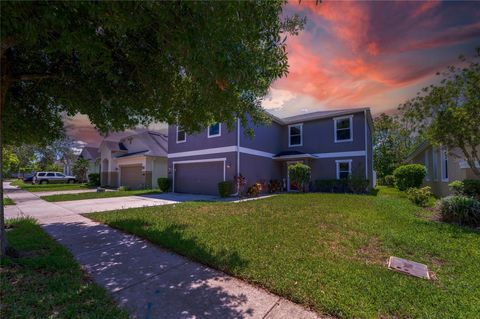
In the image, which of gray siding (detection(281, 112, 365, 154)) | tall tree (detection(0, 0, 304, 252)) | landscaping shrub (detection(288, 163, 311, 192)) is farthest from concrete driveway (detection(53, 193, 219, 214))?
gray siding (detection(281, 112, 365, 154))

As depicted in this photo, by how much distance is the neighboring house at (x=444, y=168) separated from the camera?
35.8 ft

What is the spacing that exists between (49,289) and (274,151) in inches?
671

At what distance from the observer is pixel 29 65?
17.4 feet

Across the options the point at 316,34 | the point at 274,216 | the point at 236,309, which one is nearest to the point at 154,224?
the point at 274,216

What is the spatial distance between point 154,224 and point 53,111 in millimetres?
4372

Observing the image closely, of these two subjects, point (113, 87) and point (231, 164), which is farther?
point (231, 164)

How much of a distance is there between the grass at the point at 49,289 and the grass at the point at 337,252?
69.3 inches

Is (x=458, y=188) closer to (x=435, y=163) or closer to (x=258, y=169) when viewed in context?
(x=435, y=163)

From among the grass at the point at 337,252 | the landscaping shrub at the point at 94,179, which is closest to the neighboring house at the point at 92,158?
the landscaping shrub at the point at 94,179

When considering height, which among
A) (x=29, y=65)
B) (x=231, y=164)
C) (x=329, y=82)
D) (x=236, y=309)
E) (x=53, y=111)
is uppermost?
(x=329, y=82)

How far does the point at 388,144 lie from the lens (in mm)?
33625

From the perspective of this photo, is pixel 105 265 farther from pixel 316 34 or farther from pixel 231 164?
pixel 231 164

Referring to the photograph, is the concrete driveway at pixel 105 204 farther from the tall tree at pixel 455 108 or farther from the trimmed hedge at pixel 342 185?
the tall tree at pixel 455 108

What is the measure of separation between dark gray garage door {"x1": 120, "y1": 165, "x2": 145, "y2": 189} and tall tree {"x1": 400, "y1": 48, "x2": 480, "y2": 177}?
20998mm
